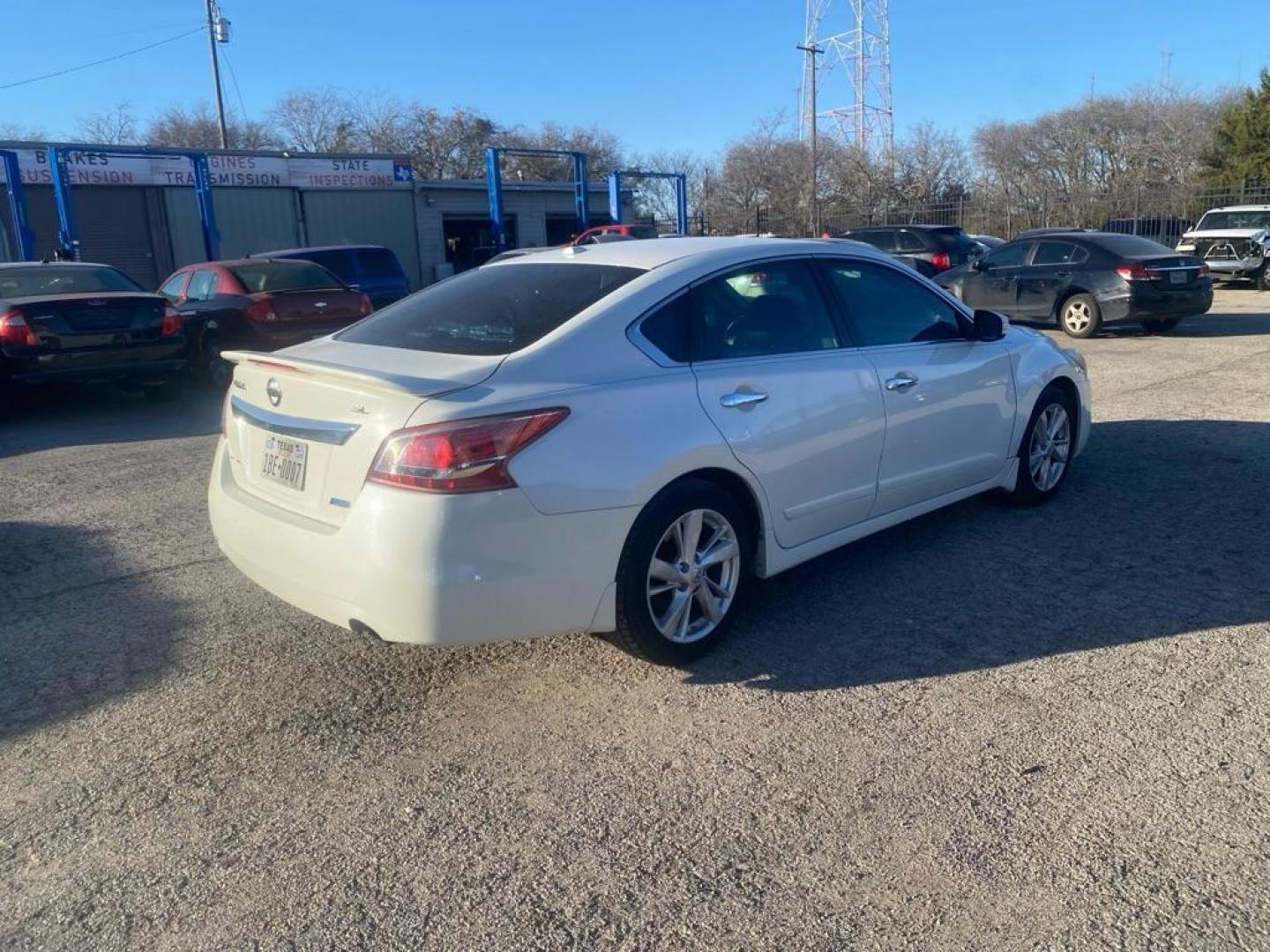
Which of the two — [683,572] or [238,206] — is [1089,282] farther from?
[238,206]

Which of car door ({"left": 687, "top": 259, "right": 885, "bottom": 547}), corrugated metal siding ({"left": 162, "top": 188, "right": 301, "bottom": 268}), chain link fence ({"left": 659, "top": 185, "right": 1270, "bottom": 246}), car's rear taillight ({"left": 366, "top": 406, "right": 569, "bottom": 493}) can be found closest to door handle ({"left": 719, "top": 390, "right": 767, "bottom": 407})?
car door ({"left": 687, "top": 259, "right": 885, "bottom": 547})

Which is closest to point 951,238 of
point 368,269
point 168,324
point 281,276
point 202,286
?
point 368,269

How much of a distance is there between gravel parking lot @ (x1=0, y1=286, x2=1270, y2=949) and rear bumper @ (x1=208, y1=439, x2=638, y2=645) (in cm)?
40

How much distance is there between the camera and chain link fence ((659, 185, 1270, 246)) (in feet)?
101

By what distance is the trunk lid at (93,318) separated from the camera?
9.42 metres

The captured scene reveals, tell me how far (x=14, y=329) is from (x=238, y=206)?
2081cm

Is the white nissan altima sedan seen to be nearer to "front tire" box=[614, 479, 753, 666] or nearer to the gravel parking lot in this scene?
"front tire" box=[614, 479, 753, 666]

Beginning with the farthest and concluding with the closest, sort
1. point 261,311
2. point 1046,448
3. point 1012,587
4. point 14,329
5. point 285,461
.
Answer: point 261,311, point 14,329, point 1046,448, point 1012,587, point 285,461

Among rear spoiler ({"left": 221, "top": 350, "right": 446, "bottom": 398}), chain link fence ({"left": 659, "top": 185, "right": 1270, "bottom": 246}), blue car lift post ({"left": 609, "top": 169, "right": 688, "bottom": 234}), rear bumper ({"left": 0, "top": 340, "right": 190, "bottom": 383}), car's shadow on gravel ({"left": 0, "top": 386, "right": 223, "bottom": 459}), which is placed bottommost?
car's shadow on gravel ({"left": 0, "top": 386, "right": 223, "bottom": 459})

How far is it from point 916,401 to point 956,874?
2.55m

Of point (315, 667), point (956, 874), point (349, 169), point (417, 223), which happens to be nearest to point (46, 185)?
point (349, 169)

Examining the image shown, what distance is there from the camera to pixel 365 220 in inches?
1259

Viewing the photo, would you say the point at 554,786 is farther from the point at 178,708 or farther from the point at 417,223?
the point at 417,223

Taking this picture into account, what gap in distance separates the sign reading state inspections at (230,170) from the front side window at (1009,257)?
18.1m
